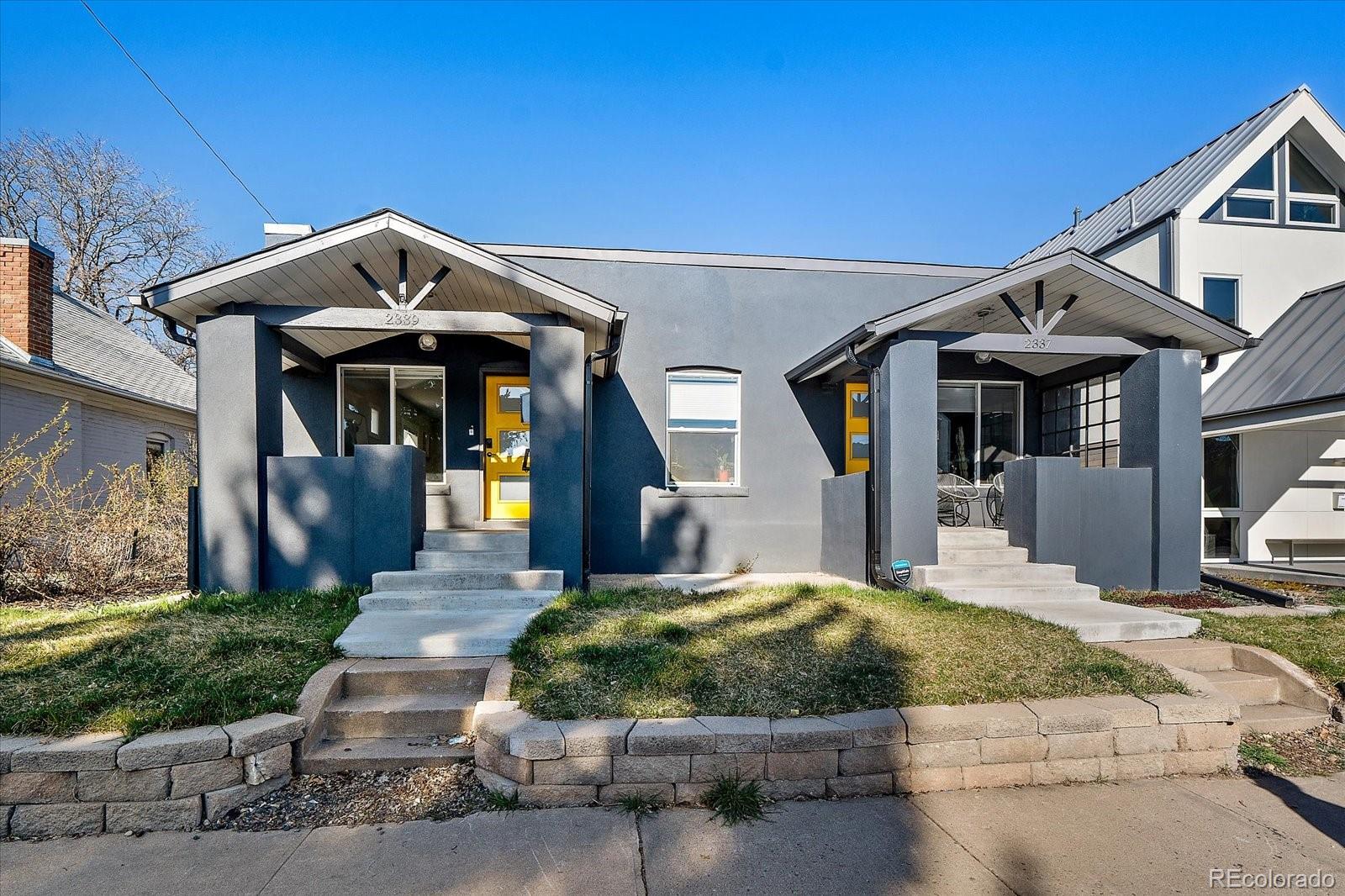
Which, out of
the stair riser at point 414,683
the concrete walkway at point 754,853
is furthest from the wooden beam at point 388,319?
the concrete walkway at point 754,853

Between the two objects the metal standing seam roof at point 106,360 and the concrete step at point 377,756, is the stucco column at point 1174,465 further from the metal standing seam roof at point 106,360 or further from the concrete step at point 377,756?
the metal standing seam roof at point 106,360

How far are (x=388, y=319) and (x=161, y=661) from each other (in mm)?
3471

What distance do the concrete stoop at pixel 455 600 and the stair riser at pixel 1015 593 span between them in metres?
3.97

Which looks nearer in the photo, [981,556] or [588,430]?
[981,556]

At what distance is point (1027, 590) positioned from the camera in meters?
6.99

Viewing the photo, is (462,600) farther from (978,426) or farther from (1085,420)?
(1085,420)

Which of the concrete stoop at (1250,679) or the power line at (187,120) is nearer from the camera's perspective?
the concrete stoop at (1250,679)

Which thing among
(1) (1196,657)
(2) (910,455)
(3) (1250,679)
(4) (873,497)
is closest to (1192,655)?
(1) (1196,657)

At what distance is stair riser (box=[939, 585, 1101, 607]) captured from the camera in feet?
22.3

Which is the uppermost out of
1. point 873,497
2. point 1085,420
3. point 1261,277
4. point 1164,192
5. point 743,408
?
point 1164,192

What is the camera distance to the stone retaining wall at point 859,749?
347 cm

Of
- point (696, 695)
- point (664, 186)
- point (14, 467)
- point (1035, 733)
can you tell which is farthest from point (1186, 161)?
point (14, 467)

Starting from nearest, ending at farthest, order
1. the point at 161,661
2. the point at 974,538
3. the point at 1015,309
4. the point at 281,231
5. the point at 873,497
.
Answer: the point at 161,661
the point at 1015,309
the point at 873,497
the point at 974,538
the point at 281,231

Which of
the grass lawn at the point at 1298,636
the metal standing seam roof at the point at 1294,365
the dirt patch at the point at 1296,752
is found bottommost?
the dirt patch at the point at 1296,752
